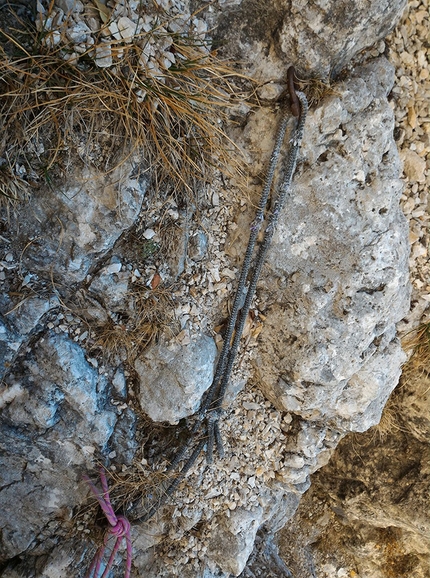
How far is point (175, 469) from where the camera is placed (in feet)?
6.97

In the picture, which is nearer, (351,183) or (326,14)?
(326,14)

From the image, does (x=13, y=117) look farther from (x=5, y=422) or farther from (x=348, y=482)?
(x=348, y=482)

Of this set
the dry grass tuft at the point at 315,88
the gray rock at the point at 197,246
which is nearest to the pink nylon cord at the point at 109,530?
the gray rock at the point at 197,246

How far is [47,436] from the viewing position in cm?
200

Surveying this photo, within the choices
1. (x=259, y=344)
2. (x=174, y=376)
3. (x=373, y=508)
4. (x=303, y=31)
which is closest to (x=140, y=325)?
(x=174, y=376)

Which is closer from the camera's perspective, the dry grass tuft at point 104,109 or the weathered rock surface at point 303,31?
the dry grass tuft at point 104,109

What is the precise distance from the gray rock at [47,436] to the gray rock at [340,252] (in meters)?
0.85

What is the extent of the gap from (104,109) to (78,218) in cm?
43

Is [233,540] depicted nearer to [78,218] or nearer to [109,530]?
[109,530]

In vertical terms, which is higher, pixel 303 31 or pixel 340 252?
pixel 303 31

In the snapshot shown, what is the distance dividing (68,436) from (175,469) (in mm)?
521

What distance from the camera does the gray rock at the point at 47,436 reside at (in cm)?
191

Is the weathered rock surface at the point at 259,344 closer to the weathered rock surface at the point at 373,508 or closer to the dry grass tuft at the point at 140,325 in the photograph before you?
the dry grass tuft at the point at 140,325

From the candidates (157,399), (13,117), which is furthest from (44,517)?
(13,117)
